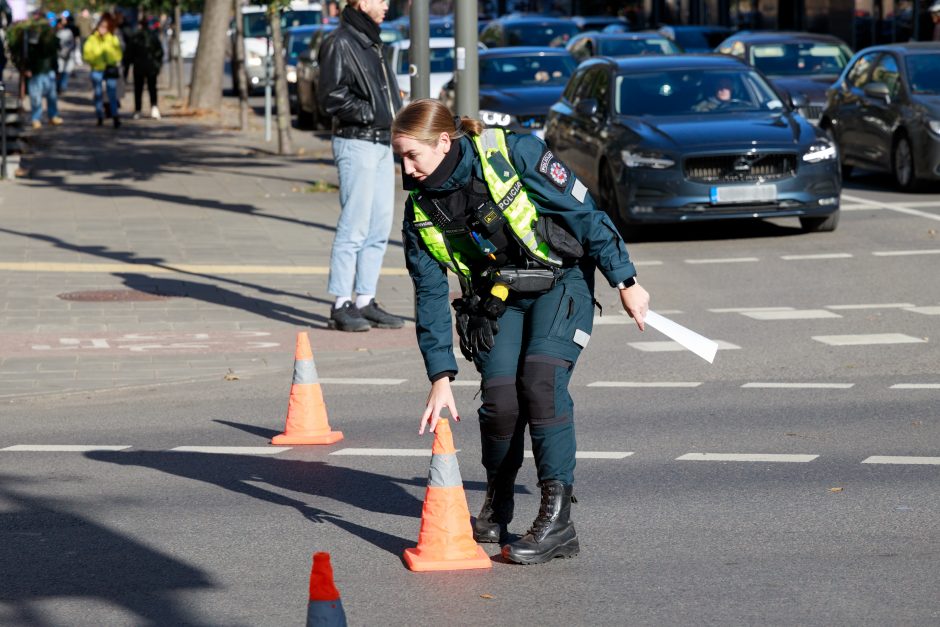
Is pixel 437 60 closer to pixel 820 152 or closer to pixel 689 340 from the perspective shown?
pixel 820 152

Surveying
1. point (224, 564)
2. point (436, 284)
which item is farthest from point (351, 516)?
point (436, 284)

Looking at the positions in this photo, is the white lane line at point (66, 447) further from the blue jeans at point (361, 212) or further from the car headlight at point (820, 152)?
the car headlight at point (820, 152)

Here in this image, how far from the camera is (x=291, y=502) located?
682cm

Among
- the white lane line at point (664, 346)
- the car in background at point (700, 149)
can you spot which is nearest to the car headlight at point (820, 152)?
the car in background at point (700, 149)

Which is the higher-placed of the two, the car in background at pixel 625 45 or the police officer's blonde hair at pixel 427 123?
the police officer's blonde hair at pixel 427 123

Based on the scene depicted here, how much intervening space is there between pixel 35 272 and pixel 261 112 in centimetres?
2327

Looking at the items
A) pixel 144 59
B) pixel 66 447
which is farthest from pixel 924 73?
pixel 144 59

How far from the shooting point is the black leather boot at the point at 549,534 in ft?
18.8

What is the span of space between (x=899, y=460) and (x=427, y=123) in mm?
2881

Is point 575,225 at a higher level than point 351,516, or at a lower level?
higher

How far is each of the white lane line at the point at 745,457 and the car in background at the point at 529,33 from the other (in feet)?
89.6

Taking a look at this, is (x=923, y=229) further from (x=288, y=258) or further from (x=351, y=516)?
(x=351, y=516)

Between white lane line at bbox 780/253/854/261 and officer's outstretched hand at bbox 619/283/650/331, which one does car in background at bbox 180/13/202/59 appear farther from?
officer's outstretched hand at bbox 619/283/650/331

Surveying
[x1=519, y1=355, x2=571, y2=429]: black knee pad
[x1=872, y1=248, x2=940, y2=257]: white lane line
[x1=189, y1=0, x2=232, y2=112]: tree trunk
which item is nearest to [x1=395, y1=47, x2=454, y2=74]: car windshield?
[x1=189, y1=0, x2=232, y2=112]: tree trunk
